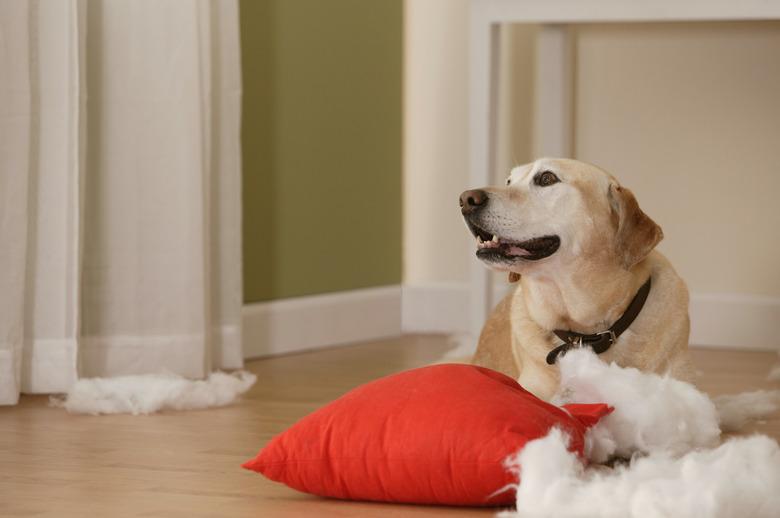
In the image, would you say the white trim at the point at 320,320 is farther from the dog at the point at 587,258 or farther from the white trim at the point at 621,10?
the dog at the point at 587,258

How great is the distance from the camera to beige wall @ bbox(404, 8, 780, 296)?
3502mm

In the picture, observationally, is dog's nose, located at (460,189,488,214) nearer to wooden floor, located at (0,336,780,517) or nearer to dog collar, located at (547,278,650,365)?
dog collar, located at (547,278,650,365)

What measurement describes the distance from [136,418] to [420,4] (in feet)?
6.39

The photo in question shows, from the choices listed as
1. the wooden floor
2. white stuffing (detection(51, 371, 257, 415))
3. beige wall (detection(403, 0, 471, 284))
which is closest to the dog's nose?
the wooden floor

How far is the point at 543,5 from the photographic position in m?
3.04

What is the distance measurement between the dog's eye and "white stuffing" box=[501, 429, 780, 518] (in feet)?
1.99

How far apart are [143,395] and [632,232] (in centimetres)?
104

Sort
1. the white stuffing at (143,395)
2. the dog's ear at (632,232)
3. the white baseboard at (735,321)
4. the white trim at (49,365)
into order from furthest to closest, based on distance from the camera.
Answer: the white baseboard at (735,321) < the white trim at (49,365) < the white stuffing at (143,395) < the dog's ear at (632,232)

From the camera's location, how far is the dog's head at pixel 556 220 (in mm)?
2014

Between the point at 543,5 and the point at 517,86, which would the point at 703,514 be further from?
the point at 517,86

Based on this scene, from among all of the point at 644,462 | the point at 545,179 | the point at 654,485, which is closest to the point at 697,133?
the point at 545,179

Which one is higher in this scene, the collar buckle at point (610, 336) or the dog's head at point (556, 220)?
the dog's head at point (556, 220)

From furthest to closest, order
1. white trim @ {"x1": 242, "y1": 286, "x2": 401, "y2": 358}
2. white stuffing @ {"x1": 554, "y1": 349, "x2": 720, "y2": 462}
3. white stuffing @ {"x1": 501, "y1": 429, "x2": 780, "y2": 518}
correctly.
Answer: white trim @ {"x1": 242, "y1": 286, "x2": 401, "y2": 358}
white stuffing @ {"x1": 554, "y1": 349, "x2": 720, "y2": 462}
white stuffing @ {"x1": 501, "y1": 429, "x2": 780, "y2": 518}

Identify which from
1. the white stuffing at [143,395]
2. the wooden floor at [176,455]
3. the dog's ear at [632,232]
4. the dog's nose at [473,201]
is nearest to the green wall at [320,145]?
the wooden floor at [176,455]
